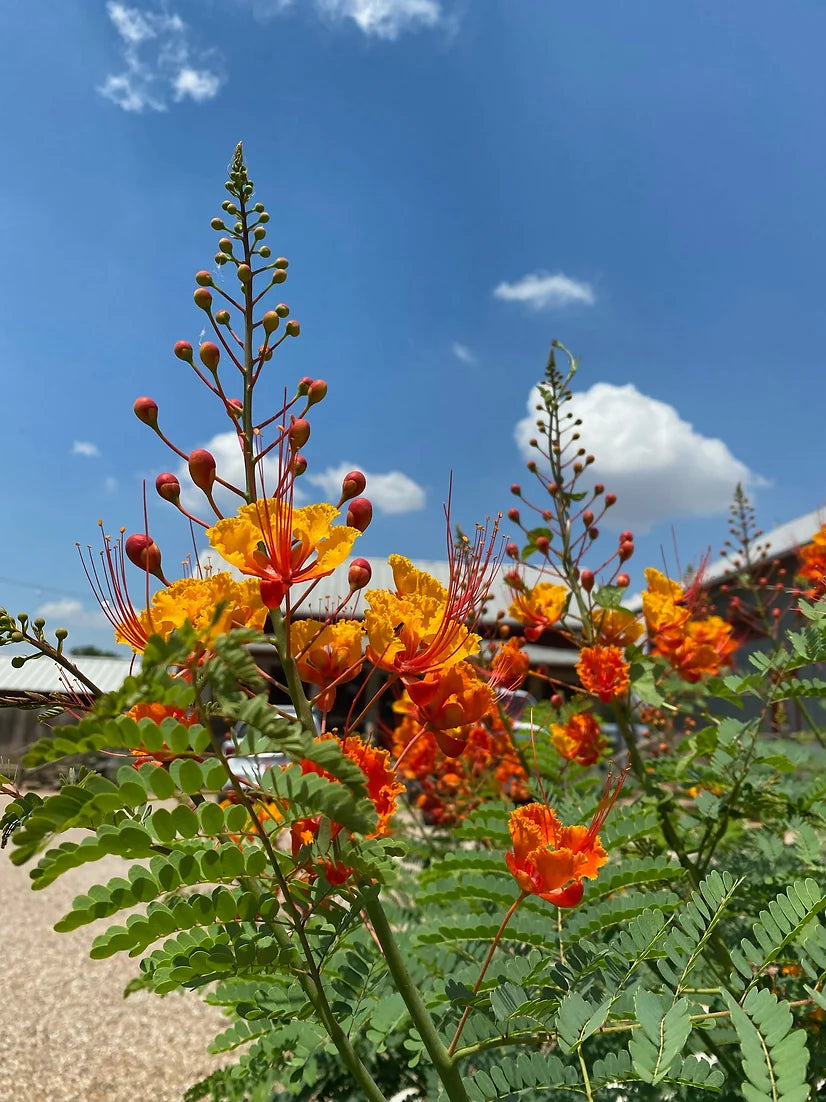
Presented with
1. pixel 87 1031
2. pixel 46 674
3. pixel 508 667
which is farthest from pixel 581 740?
pixel 46 674

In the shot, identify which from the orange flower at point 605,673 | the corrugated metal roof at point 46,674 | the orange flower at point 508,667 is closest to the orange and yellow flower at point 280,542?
the orange flower at point 508,667

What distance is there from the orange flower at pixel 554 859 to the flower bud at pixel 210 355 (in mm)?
803

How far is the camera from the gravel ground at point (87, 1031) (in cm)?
321

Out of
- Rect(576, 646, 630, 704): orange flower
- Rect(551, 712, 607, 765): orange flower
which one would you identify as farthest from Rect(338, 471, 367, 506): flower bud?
Rect(551, 712, 607, 765): orange flower

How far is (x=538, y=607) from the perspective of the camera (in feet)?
7.54

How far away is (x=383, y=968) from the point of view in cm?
136

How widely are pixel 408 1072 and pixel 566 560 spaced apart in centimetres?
146

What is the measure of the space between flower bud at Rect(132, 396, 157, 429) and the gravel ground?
93.6 inches

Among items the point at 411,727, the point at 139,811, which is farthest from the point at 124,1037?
the point at 139,811

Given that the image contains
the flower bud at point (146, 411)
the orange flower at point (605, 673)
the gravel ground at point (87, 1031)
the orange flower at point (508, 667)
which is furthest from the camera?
the gravel ground at point (87, 1031)

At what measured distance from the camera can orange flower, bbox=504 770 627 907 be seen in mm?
1014

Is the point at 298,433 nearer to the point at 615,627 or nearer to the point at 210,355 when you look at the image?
the point at 210,355

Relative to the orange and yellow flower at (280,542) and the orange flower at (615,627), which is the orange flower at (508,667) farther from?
the orange and yellow flower at (280,542)

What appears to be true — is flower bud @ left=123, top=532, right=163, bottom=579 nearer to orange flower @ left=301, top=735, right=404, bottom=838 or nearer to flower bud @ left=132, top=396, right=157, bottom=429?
flower bud @ left=132, top=396, right=157, bottom=429
